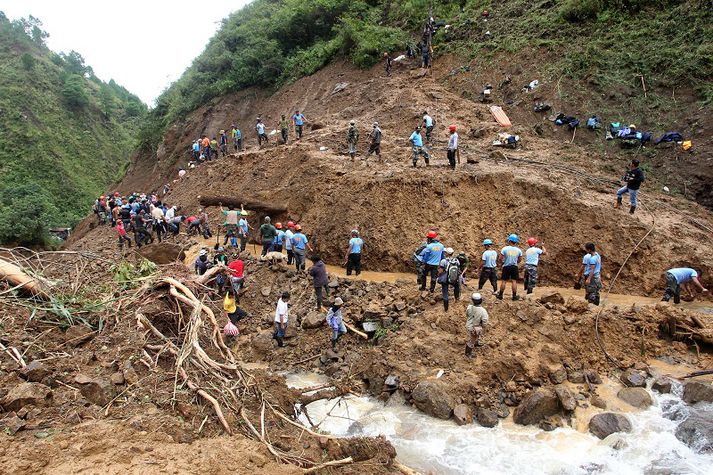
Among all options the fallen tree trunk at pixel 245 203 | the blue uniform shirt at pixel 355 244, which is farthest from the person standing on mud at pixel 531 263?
the fallen tree trunk at pixel 245 203

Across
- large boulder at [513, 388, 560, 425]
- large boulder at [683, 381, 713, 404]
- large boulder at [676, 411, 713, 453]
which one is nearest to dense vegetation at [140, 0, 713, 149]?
large boulder at [683, 381, 713, 404]

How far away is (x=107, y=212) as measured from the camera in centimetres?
2045

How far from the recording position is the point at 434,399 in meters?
7.90

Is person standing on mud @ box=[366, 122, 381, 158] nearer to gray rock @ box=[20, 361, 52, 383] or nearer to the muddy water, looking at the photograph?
the muddy water

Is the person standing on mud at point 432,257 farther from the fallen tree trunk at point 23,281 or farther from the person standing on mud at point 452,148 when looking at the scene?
the fallen tree trunk at point 23,281

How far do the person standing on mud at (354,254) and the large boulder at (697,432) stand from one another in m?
6.93

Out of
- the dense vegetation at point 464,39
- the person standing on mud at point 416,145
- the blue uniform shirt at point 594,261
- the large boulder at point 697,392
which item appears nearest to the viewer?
the large boulder at point 697,392

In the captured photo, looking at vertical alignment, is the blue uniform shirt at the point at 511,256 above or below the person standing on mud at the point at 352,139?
below

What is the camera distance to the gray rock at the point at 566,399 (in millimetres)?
7449

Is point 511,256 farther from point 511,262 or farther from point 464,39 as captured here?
point 464,39

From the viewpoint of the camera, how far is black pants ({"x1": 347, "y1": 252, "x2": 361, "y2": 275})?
457 inches

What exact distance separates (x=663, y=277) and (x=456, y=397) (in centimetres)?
598

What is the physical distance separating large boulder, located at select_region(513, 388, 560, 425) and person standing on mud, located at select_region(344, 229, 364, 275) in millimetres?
5246

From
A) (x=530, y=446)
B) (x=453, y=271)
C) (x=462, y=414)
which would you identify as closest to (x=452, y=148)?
(x=453, y=271)
